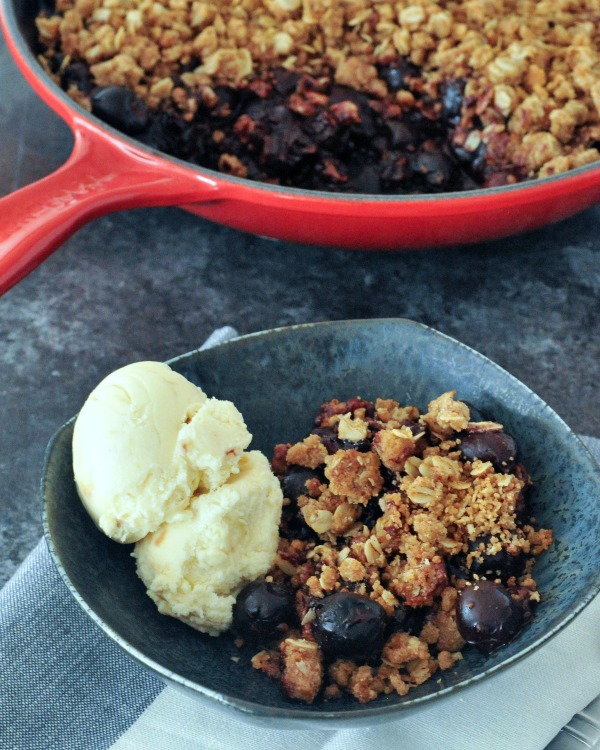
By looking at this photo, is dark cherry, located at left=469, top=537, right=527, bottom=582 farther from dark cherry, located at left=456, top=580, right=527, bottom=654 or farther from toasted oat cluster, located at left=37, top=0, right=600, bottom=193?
toasted oat cluster, located at left=37, top=0, right=600, bottom=193

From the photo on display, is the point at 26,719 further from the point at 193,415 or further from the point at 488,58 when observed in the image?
the point at 488,58

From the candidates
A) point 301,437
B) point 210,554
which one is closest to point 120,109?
point 301,437

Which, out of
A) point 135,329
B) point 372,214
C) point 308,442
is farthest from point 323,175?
A: point 308,442

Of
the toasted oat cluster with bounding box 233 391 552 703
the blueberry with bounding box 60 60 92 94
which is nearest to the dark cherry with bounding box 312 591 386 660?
the toasted oat cluster with bounding box 233 391 552 703

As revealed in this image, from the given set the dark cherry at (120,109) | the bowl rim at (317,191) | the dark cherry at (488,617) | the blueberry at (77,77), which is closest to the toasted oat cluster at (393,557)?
the dark cherry at (488,617)

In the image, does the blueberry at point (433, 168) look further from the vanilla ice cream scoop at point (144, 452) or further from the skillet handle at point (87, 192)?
the vanilla ice cream scoop at point (144, 452)

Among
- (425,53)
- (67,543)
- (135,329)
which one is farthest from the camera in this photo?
(425,53)

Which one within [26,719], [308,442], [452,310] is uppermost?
[308,442]
